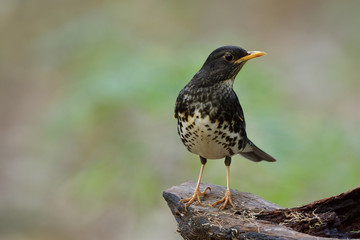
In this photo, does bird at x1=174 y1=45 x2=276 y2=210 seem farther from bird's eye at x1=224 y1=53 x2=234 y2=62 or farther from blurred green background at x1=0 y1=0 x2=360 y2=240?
blurred green background at x1=0 y1=0 x2=360 y2=240

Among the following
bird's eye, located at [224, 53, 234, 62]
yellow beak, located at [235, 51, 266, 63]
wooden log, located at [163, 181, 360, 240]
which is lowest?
wooden log, located at [163, 181, 360, 240]

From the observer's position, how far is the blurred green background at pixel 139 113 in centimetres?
559

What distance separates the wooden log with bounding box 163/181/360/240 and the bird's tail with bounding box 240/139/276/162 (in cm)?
104

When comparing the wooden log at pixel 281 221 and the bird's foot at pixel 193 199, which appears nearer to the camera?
the wooden log at pixel 281 221

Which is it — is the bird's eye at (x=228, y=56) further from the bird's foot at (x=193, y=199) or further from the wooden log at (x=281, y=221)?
the wooden log at (x=281, y=221)

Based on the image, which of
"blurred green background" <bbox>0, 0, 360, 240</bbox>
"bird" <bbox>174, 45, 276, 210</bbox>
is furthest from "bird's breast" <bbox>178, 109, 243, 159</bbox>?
"blurred green background" <bbox>0, 0, 360, 240</bbox>

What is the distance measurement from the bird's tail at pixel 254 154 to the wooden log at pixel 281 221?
3.41 ft

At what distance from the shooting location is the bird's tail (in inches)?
210

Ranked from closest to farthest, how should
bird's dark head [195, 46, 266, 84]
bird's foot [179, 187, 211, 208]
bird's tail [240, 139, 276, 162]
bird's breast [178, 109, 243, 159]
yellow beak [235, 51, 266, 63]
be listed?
bird's foot [179, 187, 211, 208], bird's breast [178, 109, 243, 159], yellow beak [235, 51, 266, 63], bird's dark head [195, 46, 266, 84], bird's tail [240, 139, 276, 162]

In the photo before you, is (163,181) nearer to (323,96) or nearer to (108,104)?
(108,104)

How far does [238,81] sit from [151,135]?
1.15m

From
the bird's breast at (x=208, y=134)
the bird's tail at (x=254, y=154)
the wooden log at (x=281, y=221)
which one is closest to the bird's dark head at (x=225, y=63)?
the bird's breast at (x=208, y=134)

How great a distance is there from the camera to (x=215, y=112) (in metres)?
4.72

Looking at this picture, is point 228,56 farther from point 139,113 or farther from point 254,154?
point 139,113
